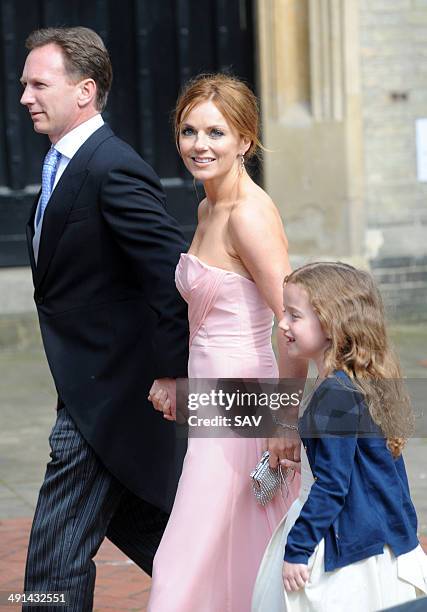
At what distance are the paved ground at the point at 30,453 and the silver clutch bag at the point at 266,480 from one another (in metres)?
1.20

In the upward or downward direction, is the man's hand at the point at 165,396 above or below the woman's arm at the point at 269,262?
below

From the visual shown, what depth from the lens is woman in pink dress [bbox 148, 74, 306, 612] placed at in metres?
3.61

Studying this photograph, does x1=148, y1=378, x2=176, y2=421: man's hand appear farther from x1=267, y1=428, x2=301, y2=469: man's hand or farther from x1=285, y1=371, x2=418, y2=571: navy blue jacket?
x1=285, y1=371, x2=418, y2=571: navy blue jacket

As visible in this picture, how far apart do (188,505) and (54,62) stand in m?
1.36

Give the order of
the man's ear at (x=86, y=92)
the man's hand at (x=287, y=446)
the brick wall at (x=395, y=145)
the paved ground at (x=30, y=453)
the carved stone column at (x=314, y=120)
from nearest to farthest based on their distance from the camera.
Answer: the man's hand at (x=287, y=446) < the man's ear at (x=86, y=92) < the paved ground at (x=30, y=453) < the carved stone column at (x=314, y=120) < the brick wall at (x=395, y=145)

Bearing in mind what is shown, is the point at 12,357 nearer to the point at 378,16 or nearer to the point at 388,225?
the point at 388,225

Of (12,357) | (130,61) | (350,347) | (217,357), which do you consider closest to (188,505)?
(217,357)

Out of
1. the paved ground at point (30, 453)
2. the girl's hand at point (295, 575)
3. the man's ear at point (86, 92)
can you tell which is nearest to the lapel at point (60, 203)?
the man's ear at point (86, 92)

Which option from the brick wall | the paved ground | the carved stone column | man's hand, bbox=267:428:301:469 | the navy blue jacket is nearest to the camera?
the navy blue jacket

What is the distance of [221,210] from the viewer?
3699 millimetres

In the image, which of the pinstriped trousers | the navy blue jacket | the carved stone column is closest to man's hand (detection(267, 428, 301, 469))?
the navy blue jacket

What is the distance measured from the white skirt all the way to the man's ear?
1.36m

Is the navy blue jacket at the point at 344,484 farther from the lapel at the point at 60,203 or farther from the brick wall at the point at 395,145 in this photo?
the brick wall at the point at 395,145

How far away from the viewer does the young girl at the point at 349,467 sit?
10.4 ft
